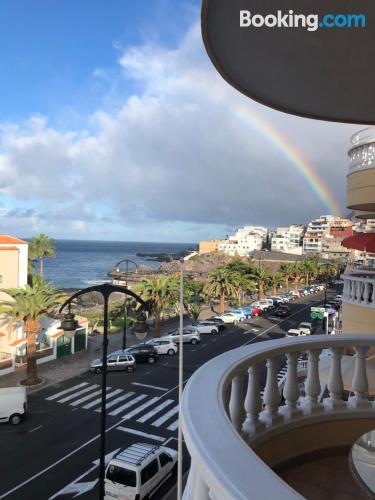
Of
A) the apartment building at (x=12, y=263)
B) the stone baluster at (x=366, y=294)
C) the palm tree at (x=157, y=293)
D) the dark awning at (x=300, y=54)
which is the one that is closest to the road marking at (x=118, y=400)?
the palm tree at (x=157, y=293)

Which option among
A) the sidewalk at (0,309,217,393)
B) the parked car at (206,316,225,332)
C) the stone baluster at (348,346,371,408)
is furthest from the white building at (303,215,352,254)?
the stone baluster at (348,346,371,408)

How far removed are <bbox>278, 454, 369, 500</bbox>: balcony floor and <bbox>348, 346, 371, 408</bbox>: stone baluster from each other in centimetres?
61

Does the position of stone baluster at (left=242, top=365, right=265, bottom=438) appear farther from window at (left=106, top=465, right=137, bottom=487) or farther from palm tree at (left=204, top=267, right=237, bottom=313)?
palm tree at (left=204, top=267, right=237, bottom=313)

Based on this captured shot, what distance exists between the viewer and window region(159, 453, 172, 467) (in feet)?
42.5

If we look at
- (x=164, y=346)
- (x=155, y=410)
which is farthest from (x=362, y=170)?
(x=164, y=346)

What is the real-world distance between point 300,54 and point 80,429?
59.3 ft

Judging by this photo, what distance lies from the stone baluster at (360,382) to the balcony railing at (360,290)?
23.9ft

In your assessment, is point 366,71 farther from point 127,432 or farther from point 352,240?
point 127,432

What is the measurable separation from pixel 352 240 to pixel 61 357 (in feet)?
77.4

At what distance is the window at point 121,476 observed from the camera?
39.1ft

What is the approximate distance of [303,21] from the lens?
3.02 m

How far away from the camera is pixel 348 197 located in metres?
12.5

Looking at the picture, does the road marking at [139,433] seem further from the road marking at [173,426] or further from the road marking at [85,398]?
the road marking at [85,398]

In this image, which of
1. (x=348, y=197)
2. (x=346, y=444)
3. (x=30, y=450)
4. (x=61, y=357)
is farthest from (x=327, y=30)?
(x=61, y=357)
